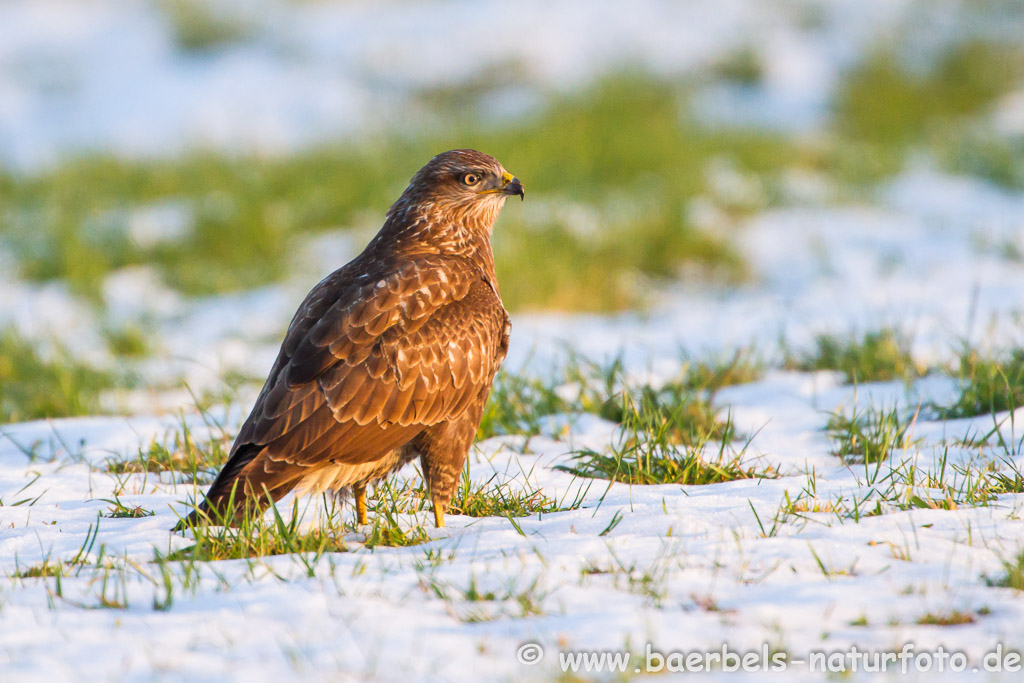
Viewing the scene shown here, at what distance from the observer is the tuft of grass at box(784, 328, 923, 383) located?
5645 millimetres

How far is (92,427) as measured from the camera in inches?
211

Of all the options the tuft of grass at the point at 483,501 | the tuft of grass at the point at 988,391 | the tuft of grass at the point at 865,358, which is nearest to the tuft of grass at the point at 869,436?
the tuft of grass at the point at 988,391

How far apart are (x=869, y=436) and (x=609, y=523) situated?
4.97 ft

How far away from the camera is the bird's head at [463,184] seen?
4.77m

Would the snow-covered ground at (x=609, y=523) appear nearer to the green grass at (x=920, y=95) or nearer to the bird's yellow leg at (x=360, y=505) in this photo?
the bird's yellow leg at (x=360, y=505)

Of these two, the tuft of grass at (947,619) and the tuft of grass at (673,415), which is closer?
the tuft of grass at (947,619)

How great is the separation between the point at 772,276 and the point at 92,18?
49.5 feet

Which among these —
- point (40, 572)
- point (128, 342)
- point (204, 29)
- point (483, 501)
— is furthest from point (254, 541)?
point (204, 29)

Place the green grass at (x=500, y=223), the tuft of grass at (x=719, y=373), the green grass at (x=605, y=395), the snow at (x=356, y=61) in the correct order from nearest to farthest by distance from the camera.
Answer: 1. the green grass at (x=605, y=395)
2. the tuft of grass at (x=719, y=373)
3. the green grass at (x=500, y=223)
4. the snow at (x=356, y=61)

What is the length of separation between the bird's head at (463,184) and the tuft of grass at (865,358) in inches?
83.7

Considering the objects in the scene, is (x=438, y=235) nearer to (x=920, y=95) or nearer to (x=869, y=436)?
(x=869, y=436)

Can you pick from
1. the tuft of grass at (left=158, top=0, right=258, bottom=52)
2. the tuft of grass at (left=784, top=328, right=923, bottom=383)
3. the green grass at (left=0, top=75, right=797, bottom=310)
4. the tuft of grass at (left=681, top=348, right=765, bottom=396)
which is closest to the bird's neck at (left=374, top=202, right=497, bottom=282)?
the tuft of grass at (left=681, top=348, right=765, bottom=396)

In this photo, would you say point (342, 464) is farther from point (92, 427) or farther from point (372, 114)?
point (372, 114)

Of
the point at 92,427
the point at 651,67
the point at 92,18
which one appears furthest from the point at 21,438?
the point at 92,18
